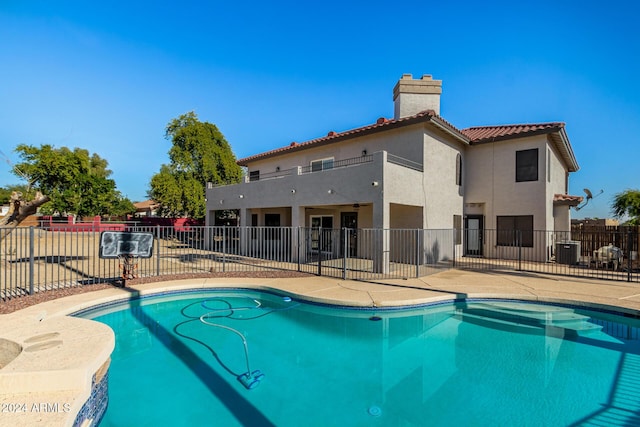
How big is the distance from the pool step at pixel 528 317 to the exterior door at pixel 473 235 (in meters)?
9.12

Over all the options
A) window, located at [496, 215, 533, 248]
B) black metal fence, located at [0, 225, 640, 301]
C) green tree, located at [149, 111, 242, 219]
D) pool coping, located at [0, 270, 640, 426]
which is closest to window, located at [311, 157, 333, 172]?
black metal fence, located at [0, 225, 640, 301]

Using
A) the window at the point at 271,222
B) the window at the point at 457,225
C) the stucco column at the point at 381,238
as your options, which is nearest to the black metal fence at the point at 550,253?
the window at the point at 457,225

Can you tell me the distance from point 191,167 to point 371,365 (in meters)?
33.9

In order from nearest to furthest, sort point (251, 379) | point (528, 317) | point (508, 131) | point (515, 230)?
point (251, 379)
point (528, 317)
point (515, 230)
point (508, 131)

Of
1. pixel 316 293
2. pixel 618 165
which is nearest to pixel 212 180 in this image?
pixel 316 293

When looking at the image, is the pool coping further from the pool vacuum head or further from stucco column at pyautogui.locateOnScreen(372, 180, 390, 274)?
the pool vacuum head

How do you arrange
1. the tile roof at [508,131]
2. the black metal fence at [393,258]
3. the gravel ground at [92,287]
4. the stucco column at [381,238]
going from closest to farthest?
the gravel ground at [92,287] → the black metal fence at [393,258] → the stucco column at [381,238] → the tile roof at [508,131]

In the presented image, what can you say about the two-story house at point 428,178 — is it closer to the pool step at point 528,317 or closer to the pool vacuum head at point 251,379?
the pool step at point 528,317

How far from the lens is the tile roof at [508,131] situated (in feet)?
49.2

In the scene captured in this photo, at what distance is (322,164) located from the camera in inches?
695

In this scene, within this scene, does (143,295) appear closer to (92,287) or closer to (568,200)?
(92,287)

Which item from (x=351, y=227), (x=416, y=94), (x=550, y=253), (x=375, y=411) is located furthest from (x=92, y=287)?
(x=550, y=253)

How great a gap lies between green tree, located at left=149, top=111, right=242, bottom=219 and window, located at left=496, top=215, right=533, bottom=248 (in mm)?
29654

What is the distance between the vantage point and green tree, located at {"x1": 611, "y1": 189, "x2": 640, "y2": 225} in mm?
22305
